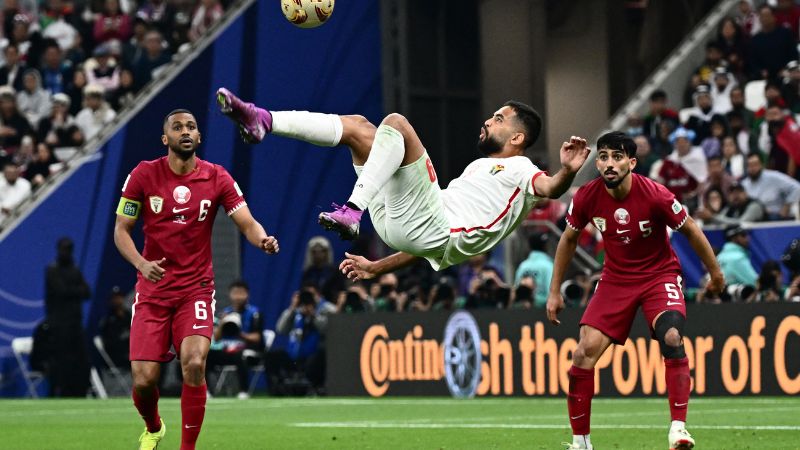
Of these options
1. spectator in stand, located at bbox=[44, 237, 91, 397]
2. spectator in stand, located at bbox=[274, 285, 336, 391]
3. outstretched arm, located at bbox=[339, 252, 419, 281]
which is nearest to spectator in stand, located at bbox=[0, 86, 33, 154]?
spectator in stand, located at bbox=[44, 237, 91, 397]

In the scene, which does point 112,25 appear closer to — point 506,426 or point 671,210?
point 506,426

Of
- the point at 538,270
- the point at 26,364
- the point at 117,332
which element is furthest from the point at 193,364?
the point at 26,364

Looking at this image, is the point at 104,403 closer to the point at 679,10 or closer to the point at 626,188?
the point at 626,188

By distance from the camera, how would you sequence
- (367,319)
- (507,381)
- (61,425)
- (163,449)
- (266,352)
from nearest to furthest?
1. (163,449)
2. (61,425)
3. (507,381)
4. (367,319)
5. (266,352)

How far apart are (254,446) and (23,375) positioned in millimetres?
13201

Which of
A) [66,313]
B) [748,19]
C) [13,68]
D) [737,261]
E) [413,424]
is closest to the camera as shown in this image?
[413,424]

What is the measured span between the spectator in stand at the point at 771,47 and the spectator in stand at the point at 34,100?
12.4 meters

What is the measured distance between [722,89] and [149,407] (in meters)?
13.5

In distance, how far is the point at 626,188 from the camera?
35.4ft

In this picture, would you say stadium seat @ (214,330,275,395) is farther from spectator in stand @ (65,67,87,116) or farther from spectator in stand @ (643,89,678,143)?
spectator in stand @ (643,89,678,143)

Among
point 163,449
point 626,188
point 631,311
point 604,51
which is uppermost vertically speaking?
point 604,51

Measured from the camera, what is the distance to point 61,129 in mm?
26750

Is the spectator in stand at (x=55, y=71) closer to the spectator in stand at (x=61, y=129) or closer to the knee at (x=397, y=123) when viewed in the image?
the spectator in stand at (x=61, y=129)

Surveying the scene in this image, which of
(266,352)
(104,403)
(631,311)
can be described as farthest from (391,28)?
(631,311)
